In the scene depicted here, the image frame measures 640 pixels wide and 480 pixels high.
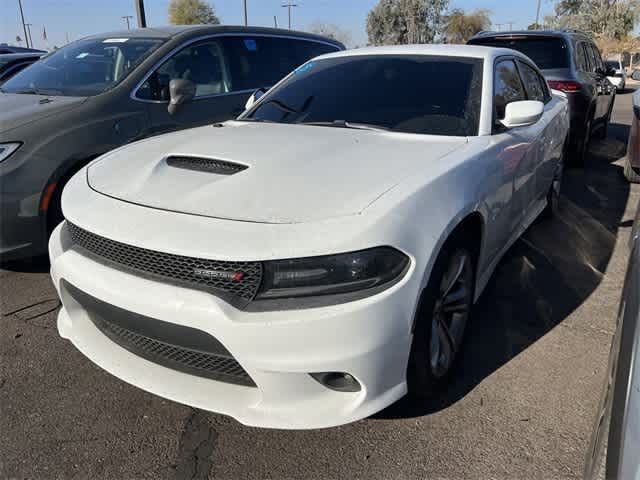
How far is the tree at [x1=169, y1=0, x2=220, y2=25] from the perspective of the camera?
210 ft

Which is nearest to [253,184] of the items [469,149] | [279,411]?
[279,411]

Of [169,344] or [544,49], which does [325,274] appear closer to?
[169,344]

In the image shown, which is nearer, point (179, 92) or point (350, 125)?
point (350, 125)

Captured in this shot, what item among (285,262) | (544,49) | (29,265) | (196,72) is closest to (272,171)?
(285,262)

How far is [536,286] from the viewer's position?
3.54 m

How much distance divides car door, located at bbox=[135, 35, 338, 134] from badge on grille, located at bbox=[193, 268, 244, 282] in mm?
2631

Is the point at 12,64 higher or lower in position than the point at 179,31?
lower

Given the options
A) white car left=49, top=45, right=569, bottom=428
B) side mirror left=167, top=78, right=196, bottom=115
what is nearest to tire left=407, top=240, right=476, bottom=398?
white car left=49, top=45, right=569, bottom=428

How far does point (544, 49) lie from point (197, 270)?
6.51 metres

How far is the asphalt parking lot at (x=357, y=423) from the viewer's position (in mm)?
2027

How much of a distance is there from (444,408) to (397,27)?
6230 cm

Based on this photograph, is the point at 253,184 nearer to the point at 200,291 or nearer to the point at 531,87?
the point at 200,291

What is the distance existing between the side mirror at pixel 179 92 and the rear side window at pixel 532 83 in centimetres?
Answer: 252

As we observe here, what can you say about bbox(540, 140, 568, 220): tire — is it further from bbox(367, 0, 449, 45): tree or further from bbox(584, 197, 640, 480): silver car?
bbox(367, 0, 449, 45): tree
